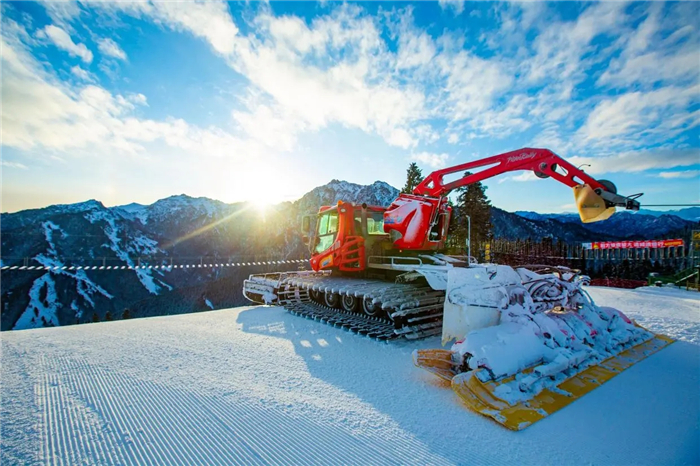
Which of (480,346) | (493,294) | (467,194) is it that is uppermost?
(467,194)

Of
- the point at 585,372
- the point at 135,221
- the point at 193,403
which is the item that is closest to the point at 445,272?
the point at 585,372

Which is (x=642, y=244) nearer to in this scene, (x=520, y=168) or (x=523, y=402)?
(x=520, y=168)

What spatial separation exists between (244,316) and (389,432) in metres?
5.28

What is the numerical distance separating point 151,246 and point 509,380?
212 feet

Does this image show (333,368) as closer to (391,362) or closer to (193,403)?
(391,362)

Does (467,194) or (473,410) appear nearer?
(473,410)

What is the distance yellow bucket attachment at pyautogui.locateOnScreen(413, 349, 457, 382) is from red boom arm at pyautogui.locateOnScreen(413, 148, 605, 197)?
12.9 feet

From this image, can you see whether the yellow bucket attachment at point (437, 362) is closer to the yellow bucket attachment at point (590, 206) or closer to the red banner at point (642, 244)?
the yellow bucket attachment at point (590, 206)

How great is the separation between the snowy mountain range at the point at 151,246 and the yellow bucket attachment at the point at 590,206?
92.1 feet

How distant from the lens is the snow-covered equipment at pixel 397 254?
5016 mm

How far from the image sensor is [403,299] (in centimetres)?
508

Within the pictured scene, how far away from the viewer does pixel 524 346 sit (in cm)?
337

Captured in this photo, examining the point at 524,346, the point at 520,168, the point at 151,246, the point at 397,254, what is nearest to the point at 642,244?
the point at 520,168

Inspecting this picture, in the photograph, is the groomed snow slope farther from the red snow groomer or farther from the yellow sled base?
the red snow groomer
